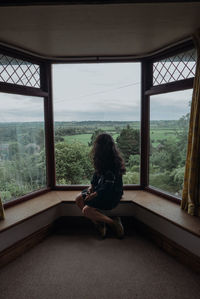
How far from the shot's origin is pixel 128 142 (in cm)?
330

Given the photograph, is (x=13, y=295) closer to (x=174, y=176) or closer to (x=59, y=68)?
(x=174, y=176)

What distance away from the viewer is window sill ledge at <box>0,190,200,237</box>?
2.20 metres

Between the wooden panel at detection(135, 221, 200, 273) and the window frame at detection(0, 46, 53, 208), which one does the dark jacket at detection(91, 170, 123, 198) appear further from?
the window frame at detection(0, 46, 53, 208)

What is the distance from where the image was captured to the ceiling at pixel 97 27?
1.77m

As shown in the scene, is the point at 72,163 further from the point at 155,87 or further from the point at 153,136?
the point at 155,87

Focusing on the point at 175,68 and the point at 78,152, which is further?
the point at 78,152

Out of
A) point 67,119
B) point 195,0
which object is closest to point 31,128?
point 67,119

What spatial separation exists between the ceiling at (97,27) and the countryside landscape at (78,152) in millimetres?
1003

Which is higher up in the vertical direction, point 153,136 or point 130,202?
point 153,136

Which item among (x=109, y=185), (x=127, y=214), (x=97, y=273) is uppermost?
(x=109, y=185)

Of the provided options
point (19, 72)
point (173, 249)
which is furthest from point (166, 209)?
point (19, 72)

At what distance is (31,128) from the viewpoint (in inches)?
121

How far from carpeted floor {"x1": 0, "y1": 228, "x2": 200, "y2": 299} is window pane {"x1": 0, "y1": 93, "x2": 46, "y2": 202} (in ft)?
2.83

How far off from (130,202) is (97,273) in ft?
3.54
